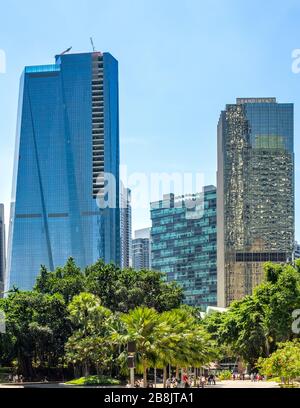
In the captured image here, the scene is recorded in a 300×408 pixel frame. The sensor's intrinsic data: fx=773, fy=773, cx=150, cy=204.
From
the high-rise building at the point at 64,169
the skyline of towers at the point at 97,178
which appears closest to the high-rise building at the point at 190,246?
the skyline of towers at the point at 97,178

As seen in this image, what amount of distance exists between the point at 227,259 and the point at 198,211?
1319 inches

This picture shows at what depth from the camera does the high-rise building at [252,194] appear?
141 m

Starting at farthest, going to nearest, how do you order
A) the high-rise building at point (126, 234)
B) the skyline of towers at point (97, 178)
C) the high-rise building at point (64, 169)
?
the high-rise building at point (126, 234)
the high-rise building at point (64, 169)
the skyline of towers at point (97, 178)

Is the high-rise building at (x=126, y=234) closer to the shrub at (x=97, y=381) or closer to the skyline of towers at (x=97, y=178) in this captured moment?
the skyline of towers at (x=97, y=178)

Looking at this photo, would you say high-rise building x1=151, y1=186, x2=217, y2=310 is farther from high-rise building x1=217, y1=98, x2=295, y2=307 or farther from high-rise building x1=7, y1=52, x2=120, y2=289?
high-rise building x1=217, y1=98, x2=295, y2=307

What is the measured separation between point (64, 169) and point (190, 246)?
132 feet

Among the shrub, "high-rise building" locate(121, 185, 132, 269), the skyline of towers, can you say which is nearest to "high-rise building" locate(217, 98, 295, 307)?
the skyline of towers

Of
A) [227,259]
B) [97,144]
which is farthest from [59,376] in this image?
[97,144]

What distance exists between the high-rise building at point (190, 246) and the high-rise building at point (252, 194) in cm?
2649

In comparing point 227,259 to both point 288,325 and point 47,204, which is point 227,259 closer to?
point 47,204

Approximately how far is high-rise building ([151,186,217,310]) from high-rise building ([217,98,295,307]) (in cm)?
2649

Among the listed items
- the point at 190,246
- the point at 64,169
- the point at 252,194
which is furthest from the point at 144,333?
the point at 190,246

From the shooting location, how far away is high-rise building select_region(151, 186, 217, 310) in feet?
566
